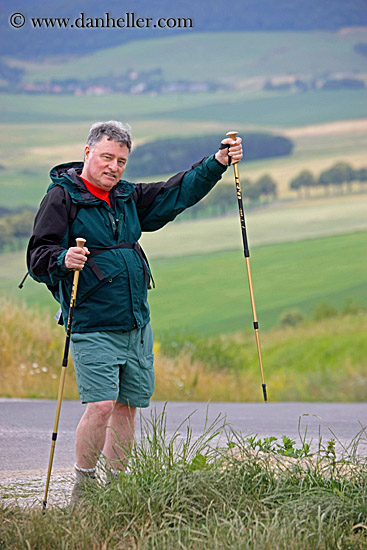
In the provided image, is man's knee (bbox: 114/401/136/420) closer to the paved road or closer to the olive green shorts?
the olive green shorts

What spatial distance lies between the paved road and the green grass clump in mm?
1526

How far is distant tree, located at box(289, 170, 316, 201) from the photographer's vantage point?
55.0ft

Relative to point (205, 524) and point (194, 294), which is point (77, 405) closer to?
point (194, 294)

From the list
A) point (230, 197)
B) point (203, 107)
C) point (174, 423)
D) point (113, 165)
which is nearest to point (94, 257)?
point (113, 165)

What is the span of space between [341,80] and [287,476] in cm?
1304

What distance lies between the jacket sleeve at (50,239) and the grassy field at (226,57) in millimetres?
12077

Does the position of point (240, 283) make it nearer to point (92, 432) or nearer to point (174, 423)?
point (174, 423)

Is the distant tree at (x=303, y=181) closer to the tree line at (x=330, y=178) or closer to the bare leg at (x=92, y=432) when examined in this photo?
the tree line at (x=330, y=178)

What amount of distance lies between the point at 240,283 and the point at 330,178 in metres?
3.13

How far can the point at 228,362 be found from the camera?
13.5 metres

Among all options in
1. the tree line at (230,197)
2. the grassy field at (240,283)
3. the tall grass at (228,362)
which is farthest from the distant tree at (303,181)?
the tall grass at (228,362)

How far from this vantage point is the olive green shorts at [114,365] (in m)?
4.79

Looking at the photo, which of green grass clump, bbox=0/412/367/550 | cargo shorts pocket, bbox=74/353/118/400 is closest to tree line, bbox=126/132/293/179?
cargo shorts pocket, bbox=74/353/118/400

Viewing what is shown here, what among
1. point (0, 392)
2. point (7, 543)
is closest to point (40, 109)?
point (0, 392)
